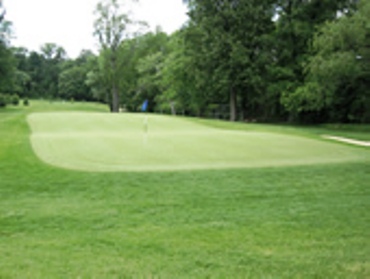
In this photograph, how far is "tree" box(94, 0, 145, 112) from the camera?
160 feet

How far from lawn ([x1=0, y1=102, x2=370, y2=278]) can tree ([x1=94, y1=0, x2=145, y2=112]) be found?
4338 centimetres

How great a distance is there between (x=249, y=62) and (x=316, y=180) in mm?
24708

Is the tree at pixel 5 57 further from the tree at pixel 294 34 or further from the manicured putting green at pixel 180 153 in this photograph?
the manicured putting green at pixel 180 153

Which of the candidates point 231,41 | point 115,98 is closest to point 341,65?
point 231,41

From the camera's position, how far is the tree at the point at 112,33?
48812mm

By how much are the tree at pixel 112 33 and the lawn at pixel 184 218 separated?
43379 millimetres

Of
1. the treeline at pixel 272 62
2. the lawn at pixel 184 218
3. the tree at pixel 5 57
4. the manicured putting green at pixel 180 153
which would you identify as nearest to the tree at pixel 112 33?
the treeline at pixel 272 62

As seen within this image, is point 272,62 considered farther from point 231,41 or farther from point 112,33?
point 112,33

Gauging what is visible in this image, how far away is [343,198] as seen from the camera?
235 inches

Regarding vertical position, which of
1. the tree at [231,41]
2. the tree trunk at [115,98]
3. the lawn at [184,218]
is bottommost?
the lawn at [184,218]

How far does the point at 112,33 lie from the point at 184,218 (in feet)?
160

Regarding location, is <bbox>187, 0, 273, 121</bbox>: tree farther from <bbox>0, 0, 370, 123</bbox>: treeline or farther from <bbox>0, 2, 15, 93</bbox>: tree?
<bbox>0, 2, 15, 93</bbox>: tree

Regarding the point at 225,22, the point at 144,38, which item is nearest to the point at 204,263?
the point at 225,22

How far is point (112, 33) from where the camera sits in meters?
49.6
